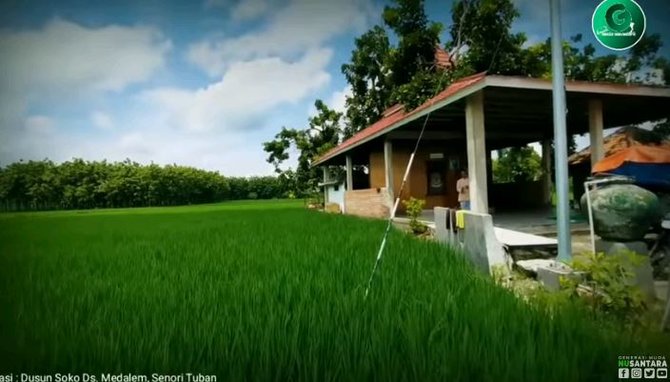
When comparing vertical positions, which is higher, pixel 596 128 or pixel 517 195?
pixel 596 128

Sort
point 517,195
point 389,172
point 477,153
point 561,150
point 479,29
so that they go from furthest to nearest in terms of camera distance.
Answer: point 517,195 → point 389,172 → point 477,153 → point 479,29 → point 561,150

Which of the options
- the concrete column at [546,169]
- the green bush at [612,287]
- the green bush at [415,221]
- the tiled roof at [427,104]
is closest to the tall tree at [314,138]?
the tiled roof at [427,104]

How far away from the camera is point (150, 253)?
473 cm

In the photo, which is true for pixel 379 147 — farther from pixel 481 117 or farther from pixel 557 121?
pixel 557 121

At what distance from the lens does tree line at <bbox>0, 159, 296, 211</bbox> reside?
12.9 ft

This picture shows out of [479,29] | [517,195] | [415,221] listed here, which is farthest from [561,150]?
[517,195]

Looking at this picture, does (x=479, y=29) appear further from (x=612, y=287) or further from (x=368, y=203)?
(x=368, y=203)

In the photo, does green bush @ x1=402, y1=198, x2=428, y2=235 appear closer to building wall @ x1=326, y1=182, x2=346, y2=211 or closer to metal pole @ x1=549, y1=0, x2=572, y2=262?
metal pole @ x1=549, y1=0, x2=572, y2=262

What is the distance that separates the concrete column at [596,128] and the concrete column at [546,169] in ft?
13.1

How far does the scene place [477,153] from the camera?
5957mm

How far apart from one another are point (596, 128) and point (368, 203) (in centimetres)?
524

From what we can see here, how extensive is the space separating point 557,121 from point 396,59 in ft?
8.35

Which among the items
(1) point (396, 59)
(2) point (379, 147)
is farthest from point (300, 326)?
(2) point (379, 147)

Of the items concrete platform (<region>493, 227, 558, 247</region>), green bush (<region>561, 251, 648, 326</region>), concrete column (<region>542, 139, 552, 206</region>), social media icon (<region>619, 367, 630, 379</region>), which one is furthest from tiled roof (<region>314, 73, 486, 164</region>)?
concrete column (<region>542, 139, 552, 206</region>)
